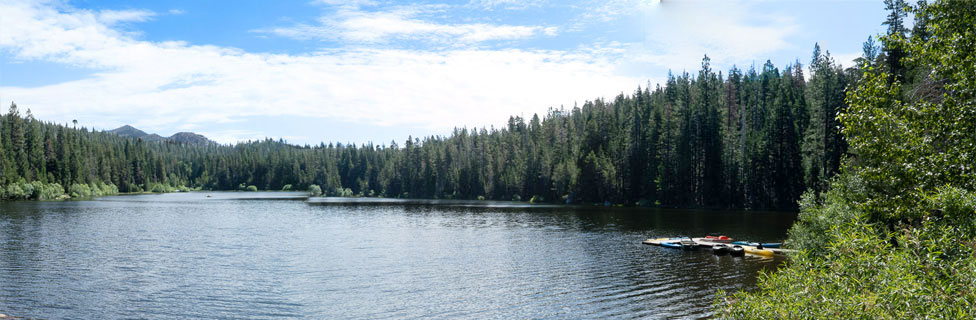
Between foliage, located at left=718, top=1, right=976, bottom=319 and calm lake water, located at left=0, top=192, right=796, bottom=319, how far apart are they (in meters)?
11.6

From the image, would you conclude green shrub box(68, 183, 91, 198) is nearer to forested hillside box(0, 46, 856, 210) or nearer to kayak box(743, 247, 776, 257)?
forested hillside box(0, 46, 856, 210)

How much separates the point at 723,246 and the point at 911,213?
2905 centimetres

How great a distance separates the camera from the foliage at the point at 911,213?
10008mm

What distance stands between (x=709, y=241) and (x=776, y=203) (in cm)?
5540

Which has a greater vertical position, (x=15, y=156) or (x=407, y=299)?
(x=15, y=156)

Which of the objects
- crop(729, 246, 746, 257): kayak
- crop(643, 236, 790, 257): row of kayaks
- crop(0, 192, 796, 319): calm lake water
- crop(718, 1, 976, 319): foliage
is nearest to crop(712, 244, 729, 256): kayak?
crop(643, 236, 790, 257): row of kayaks

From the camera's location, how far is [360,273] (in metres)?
36.4

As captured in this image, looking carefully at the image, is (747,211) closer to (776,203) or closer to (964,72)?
(776,203)

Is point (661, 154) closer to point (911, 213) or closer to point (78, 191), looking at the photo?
point (911, 213)

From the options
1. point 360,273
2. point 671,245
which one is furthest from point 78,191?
point 671,245

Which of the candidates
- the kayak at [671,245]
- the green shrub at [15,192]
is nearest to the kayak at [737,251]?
the kayak at [671,245]

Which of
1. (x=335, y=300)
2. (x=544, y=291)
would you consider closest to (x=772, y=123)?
(x=544, y=291)

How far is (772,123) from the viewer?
97.8 m

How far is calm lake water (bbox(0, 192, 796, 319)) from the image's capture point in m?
26.5
